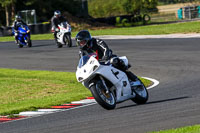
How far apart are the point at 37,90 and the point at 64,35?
13.4 meters

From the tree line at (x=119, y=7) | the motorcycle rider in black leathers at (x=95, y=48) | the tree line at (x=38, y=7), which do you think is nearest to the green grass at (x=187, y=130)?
the motorcycle rider in black leathers at (x=95, y=48)

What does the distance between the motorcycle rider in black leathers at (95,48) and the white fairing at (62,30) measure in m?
16.6

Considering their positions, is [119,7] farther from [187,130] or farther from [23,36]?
[187,130]

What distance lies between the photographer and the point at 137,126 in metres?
7.36

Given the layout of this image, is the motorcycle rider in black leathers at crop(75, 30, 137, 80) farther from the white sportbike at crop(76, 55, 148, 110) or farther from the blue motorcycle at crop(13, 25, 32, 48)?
the blue motorcycle at crop(13, 25, 32, 48)

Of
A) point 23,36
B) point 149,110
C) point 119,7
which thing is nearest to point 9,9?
point 119,7

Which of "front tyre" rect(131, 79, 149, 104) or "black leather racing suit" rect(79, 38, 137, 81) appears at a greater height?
"black leather racing suit" rect(79, 38, 137, 81)

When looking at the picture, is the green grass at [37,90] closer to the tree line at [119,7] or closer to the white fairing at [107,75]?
the white fairing at [107,75]

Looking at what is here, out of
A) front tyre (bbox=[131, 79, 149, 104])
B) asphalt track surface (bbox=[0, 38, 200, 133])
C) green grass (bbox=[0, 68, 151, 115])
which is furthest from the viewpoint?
green grass (bbox=[0, 68, 151, 115])

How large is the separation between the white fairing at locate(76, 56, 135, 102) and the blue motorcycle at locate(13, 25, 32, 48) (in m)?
19.7

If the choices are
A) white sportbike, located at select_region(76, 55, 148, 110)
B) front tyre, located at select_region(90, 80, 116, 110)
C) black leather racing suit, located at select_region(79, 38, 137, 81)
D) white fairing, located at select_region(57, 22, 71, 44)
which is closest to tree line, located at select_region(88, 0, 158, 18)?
white fairing, located at select_region(57, 22, 71, 44)

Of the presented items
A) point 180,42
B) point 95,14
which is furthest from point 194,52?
point 95,14

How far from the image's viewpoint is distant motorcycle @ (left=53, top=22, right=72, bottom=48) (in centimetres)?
2638

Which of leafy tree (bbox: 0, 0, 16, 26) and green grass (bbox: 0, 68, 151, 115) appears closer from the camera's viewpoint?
green grass (bbox: 0, 68, 151, 115)
